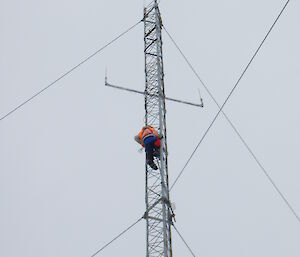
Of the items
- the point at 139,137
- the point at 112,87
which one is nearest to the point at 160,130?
the point at 139,137

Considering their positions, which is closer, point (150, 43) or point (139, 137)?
point (139, 137)

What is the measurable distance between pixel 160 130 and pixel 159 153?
922 mm

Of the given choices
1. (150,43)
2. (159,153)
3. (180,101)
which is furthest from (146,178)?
(150,43)

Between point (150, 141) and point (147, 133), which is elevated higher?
point (147, 133)

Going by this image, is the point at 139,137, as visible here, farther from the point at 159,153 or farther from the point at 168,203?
the point at 168,203

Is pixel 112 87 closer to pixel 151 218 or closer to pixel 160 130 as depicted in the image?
pixel 160 130

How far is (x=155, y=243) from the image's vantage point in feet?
78.3

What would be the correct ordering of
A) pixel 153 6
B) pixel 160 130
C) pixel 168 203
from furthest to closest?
1. pixel 153 6
2. pixel 160 130
3. pixel 168 203

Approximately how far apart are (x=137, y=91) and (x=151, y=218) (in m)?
5.33

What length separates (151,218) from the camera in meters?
23.6

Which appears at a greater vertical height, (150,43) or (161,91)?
(150,43)

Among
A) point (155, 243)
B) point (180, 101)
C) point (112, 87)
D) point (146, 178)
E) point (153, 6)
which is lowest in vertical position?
point (155, 243)

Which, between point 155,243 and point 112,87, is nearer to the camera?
point 155,243

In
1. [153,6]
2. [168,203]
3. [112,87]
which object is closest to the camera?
[168,203]
